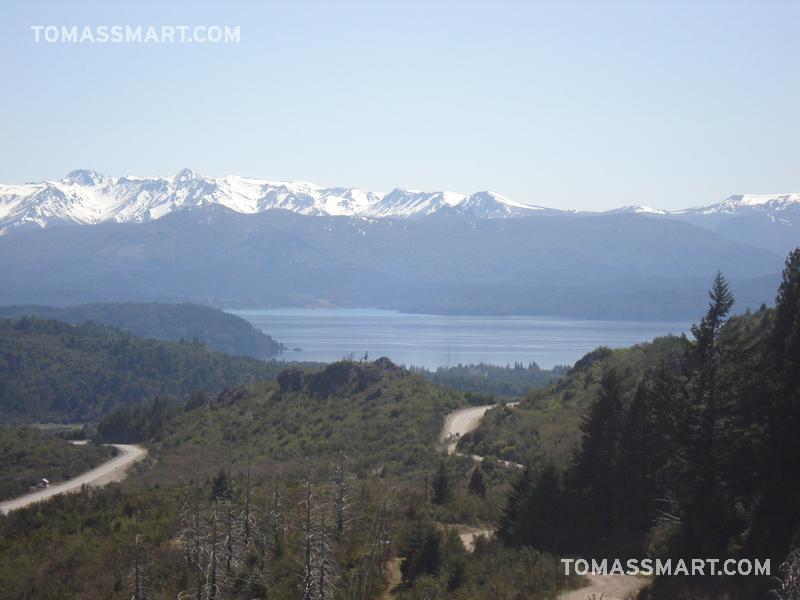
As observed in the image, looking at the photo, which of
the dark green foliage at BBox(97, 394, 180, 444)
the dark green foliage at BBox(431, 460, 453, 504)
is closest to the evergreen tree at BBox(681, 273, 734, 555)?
the dark green foliage at BBox(431, 460, 453, 504)

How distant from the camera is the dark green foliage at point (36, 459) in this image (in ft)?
195

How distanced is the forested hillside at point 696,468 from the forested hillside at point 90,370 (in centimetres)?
10013

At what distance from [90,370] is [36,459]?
70343 mm

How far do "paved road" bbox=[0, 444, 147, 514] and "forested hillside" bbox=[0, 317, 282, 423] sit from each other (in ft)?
176

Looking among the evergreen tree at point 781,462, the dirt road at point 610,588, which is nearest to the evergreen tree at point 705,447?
the evergreen tree at point 781,462

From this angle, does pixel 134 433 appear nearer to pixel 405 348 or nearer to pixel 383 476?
pixel 383 476

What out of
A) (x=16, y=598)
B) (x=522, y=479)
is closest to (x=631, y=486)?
(x=522, y=479)

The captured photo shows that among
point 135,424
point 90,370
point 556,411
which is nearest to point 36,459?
point 135,424

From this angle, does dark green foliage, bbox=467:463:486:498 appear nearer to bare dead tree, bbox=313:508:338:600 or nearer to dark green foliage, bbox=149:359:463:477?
dark green foliage, bbox=149:359:463:477

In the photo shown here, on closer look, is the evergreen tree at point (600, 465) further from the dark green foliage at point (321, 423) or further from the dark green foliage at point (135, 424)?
the dark green foliage at point (135, 424)

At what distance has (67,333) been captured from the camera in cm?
14862

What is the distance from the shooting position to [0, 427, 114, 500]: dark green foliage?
59562 millimetres

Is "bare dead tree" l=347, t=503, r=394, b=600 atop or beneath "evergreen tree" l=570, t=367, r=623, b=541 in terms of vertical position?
beneath

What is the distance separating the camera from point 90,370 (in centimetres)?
13225
